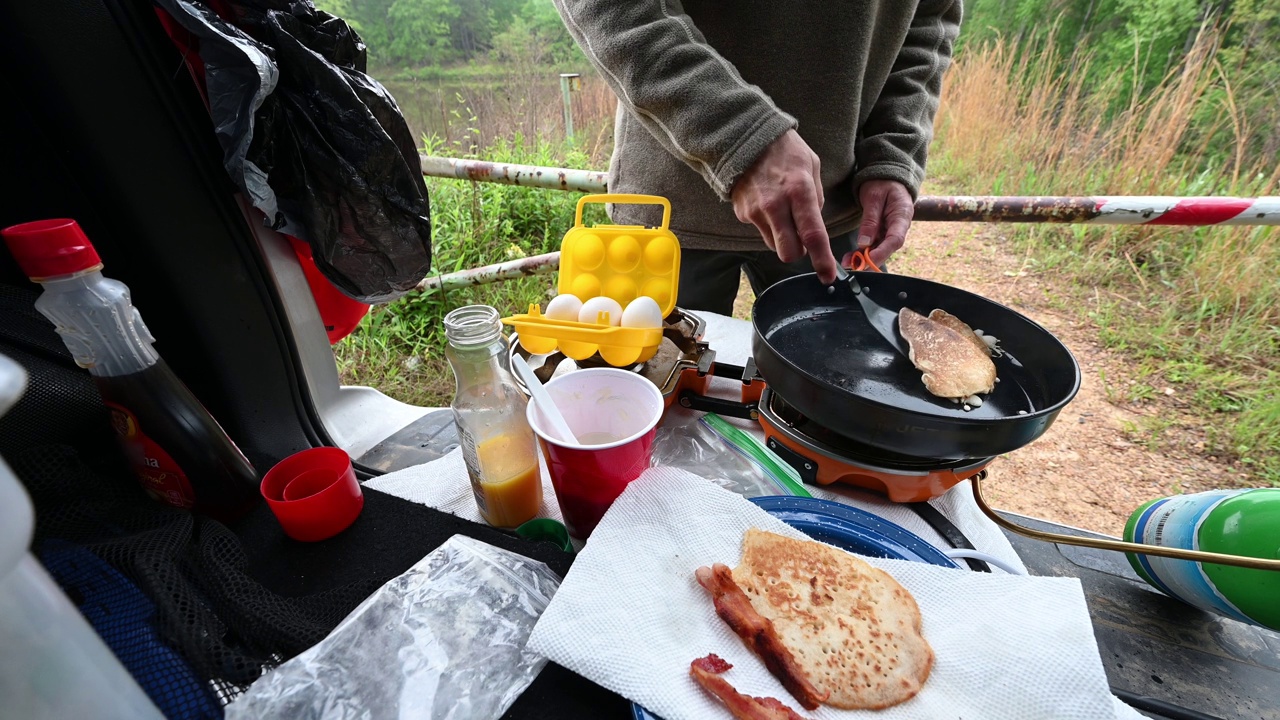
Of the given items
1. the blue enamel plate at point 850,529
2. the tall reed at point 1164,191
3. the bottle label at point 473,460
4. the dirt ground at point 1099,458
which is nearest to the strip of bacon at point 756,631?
the blue enamel plate at point 850,529

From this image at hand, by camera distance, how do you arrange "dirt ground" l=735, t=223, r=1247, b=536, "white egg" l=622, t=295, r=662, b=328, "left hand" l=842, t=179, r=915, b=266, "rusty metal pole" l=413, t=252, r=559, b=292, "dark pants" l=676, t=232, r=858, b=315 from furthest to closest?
"rusty metal pole" l=413, t=252, r=559, b=292
"dirt ground" l=735, t=223, r=1247, b=536
"dark pants" l=676, t=232, r=858, b=315
"left hand" l=842, t=179, r=915, b=266
"white egg" l=622, t=295, r=662, b=328

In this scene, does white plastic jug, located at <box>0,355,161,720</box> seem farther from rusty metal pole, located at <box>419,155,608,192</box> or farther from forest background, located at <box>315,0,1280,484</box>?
forest background, located at <box>315,0,1280,484</box>

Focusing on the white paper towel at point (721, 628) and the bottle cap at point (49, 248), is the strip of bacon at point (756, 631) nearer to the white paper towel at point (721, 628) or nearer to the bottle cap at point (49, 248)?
the white paper towel at point (721, 628)

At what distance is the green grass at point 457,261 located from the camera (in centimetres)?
285

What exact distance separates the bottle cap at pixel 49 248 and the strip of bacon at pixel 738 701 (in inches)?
34.7

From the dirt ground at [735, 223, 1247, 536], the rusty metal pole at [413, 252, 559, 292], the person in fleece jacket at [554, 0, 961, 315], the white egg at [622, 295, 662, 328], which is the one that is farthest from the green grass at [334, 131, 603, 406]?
the dirt ground at [735, 223, 1247, 536]

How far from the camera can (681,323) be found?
4.22 feet

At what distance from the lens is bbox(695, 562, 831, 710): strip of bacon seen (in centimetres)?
63

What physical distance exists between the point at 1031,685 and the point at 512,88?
19.9ft

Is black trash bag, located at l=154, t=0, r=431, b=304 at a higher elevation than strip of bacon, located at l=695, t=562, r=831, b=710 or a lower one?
higher

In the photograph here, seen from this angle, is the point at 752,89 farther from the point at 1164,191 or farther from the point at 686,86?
the point at 1164,191

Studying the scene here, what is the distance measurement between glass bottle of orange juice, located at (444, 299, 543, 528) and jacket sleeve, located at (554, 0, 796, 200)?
601 mm

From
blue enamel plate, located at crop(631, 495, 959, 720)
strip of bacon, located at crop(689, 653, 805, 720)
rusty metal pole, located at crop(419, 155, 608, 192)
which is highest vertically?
rusty metal pole, located at crop(419, 155, 608, 192)

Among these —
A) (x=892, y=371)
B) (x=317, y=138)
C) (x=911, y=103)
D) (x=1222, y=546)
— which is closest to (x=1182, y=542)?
(x=1222, y=546)
